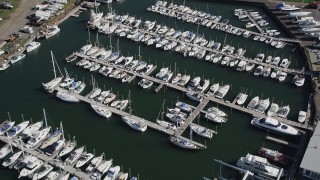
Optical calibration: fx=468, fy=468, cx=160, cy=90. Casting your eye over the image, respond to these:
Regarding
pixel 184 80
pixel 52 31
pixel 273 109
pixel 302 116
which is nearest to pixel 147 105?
pixel 184 80

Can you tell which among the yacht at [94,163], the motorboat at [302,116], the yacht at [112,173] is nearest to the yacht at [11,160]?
the yacht at [94,163]

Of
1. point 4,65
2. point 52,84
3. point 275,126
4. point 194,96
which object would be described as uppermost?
point 275,126

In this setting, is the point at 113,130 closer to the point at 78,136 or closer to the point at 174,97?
the point at 78,136

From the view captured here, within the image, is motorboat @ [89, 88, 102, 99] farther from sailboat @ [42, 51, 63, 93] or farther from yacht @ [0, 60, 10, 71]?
yacht @ [0, 60, 10, 71]

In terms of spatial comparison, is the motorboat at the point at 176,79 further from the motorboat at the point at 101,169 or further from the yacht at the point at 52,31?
the yacht at the point at 52,31

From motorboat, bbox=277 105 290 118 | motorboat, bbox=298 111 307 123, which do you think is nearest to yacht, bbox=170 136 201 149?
motorboat, bbox=277 105 290 118

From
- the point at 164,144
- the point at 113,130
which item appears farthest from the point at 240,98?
the point at 113,130

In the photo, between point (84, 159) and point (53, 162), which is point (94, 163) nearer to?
point (84, 159)
